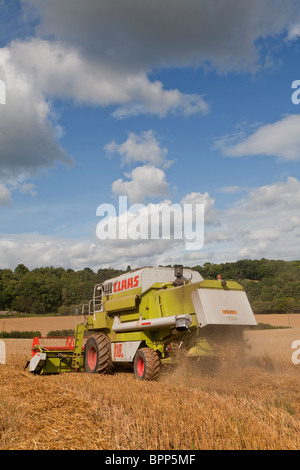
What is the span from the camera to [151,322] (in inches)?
415

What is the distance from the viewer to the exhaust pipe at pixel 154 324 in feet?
30.6

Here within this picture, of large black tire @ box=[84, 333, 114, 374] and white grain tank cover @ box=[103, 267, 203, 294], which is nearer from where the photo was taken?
white grain tank cover @ box=[103, 267, 203, 294]

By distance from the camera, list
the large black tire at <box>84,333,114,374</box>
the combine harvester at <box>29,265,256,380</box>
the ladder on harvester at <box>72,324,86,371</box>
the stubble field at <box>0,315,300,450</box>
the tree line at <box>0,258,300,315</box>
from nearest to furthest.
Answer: the stubble field at <box>0,315,300,450</box> < the combine harvester at <box>29,265,256,380</box> < the large black tire at <box>84,333,114,374</box> < the ladder on harvester at <box>72,324,86,371</box> < the tree line at <box>0,258,300,315</box>

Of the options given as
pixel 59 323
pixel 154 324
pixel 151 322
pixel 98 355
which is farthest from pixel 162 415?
pixel 59 323

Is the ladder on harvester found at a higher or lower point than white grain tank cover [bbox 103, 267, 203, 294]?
lower

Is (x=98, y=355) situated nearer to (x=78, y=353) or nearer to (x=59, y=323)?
(x=78, y=353)

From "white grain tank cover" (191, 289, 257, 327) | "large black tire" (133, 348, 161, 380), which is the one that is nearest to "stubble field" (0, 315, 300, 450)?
"large black tire" (133, 348, 161, 380)

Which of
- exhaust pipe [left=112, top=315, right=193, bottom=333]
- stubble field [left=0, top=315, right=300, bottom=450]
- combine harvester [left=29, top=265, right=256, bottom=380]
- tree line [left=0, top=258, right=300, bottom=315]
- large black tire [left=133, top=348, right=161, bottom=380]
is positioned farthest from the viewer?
tree line [left=0, top=258, right=300, bottom=315]

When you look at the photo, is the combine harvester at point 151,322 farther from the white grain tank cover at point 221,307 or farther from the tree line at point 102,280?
the tree line at point 102,280

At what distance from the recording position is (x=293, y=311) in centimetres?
4297

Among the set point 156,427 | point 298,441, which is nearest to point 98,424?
point 156,427

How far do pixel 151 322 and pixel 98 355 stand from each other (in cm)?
300

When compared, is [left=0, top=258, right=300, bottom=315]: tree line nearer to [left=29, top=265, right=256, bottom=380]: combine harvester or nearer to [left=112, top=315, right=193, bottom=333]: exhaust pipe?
[left=29, top=265, right=256, bottom=380]: combine harvester

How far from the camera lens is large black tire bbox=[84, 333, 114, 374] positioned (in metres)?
12.6
